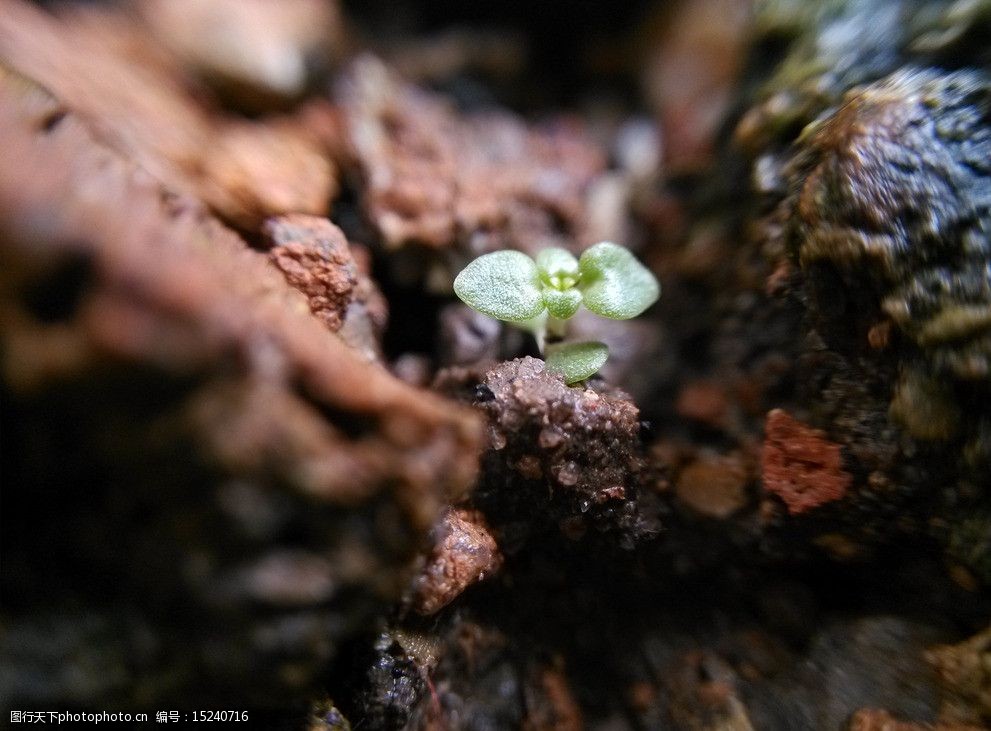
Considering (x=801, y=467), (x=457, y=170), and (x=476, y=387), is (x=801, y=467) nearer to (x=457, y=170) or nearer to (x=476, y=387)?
(x=476, y=387)

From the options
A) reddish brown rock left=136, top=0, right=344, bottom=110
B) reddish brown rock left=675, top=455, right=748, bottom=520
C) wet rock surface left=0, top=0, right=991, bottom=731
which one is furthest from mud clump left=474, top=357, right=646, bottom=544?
reddish brown rock left=136, top=0, right=344, bottom=110

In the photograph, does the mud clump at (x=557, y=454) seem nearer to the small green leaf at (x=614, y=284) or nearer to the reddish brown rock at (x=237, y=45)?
the small green leaf at (x=614, y=284)

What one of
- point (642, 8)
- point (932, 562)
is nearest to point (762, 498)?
point (932, 562)

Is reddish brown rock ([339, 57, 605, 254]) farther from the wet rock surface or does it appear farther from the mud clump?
the mud clump

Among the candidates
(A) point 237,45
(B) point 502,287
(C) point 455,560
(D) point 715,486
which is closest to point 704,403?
(D) point 715,486

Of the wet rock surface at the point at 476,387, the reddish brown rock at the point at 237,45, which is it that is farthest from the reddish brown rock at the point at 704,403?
the reddish brown rock at the point at 237,45
